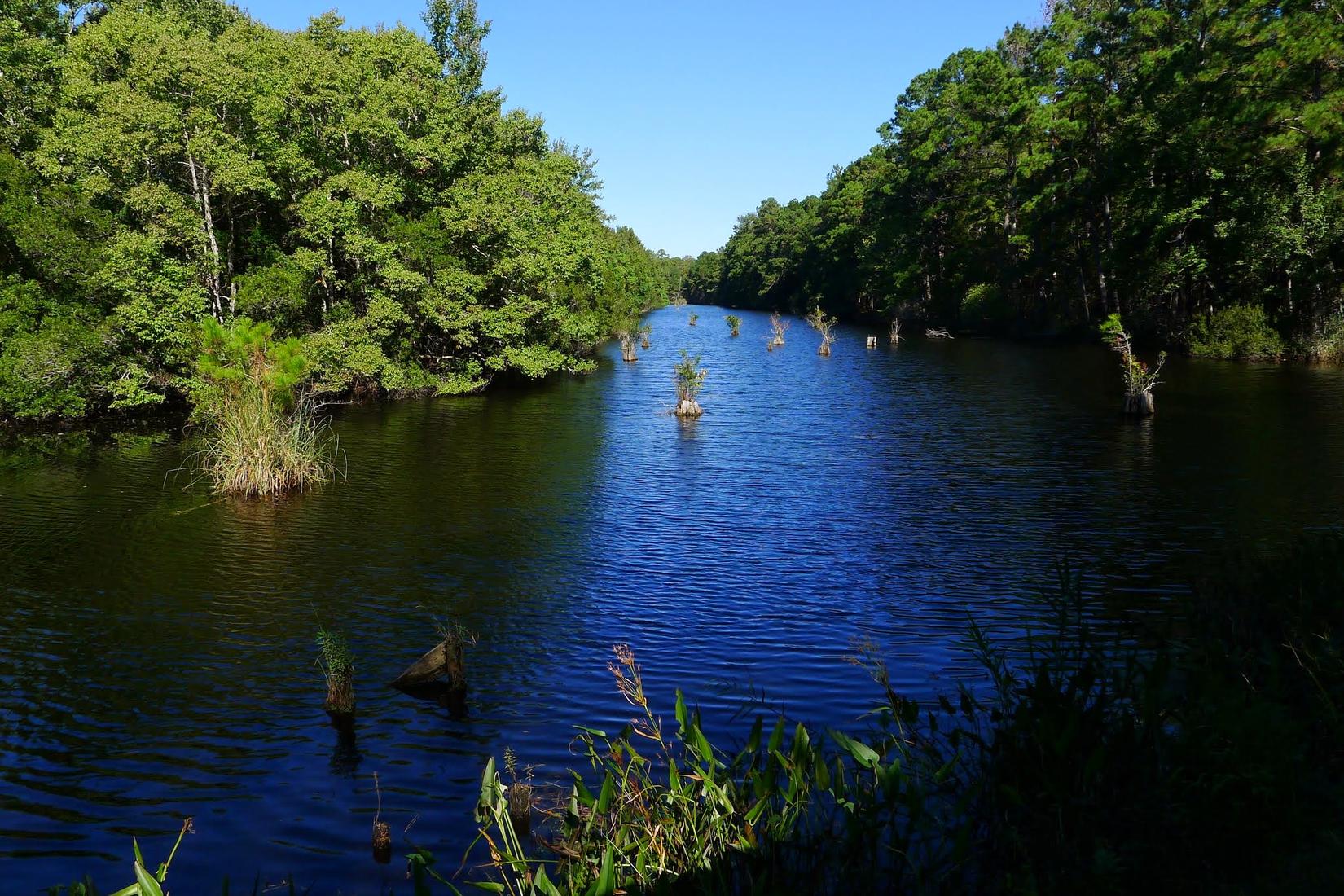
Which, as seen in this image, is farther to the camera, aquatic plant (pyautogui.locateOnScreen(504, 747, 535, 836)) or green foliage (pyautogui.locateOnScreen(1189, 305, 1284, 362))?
green foliage (pyautogui.locateOnScreen(1189, 305, 1284, 362))

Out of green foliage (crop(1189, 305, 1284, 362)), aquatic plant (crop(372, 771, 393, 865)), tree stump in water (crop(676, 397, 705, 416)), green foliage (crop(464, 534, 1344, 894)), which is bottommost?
aquatic plant (crop(372, 771, 393, 865))

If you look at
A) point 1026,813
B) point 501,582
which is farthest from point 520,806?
point 501,582

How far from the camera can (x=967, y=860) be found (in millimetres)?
6355

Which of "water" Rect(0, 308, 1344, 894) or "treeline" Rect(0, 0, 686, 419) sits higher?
"treeline" Rect(0, 0, 686, 419)

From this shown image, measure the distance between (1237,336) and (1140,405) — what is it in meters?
19.1

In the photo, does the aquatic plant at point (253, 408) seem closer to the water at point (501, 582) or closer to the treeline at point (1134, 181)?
the water at point (501, 582)

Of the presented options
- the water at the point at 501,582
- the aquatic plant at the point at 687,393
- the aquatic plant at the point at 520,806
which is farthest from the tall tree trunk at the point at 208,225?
the aquatic plant at the point at 520,806

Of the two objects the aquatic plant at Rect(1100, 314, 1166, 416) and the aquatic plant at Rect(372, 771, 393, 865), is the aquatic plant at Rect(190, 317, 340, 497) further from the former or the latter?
the aquatic plant at Rect(1100, 314, 1166, 416)

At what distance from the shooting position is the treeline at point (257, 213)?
27.8 metres

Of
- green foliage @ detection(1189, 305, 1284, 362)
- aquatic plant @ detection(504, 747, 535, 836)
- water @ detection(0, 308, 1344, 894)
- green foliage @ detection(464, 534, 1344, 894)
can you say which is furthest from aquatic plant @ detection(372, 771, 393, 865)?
green foliage @ detection(1189, 305, 1284, 362)

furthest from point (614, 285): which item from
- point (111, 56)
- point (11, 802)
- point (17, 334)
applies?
point (11, 802)

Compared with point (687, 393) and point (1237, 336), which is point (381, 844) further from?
point (1237, 336)

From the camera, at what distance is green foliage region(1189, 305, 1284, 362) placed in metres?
42.7

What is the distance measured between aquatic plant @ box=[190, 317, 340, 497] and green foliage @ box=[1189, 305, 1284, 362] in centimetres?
4214
